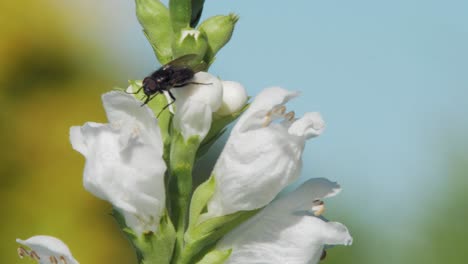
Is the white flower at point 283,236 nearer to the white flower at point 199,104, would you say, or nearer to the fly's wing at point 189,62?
the white flower at point 199,104

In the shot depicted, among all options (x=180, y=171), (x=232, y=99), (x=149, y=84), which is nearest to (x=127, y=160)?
(x=180, y=171)

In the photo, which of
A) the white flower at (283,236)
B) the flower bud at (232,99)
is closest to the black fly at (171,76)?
the flower bud at (232,99)

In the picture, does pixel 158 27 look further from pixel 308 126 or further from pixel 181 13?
pixel 308 126

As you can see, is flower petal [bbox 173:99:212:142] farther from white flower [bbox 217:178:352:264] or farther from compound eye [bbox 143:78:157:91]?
white flower [bbox 217:178:352:264]

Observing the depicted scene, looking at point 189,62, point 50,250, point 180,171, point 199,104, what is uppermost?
point 189,62

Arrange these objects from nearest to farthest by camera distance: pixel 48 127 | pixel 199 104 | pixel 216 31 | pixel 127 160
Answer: pixel 127 160 < pixel 199 104 < pixel 216 31 < pixel 48 127

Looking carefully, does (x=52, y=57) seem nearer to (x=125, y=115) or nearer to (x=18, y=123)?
(x=18, y=123)
